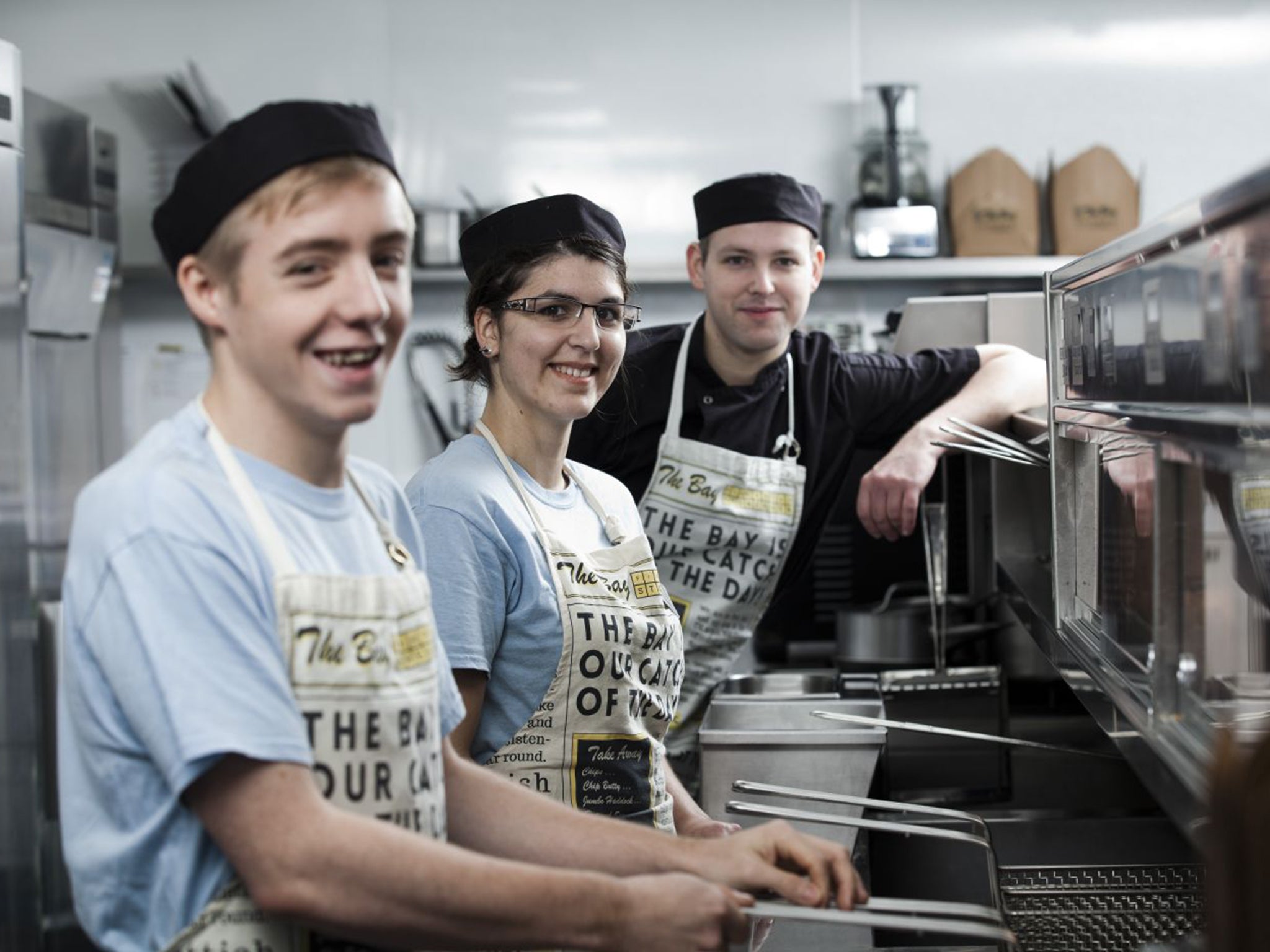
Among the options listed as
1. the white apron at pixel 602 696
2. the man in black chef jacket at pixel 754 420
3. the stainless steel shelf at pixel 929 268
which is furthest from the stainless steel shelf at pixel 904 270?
the white apron at pixel 602 696

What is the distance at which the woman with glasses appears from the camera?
4.77 feet

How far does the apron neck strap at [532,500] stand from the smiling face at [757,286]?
69 centimetres

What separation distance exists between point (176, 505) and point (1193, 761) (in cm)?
77

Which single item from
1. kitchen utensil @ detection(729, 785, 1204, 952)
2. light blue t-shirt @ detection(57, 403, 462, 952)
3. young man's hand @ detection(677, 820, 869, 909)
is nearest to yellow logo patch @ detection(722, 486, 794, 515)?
kitchen utensil @ detection(729, 785, 1204, 952)

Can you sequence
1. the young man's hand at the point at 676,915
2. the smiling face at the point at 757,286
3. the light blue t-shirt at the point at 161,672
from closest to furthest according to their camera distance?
the light blue t-shirt at the point at 161,672 < the young man's hand at the point at 676,915 < the smiling face at the point at 757,286

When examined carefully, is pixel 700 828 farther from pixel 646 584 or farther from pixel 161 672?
pixel 161 672

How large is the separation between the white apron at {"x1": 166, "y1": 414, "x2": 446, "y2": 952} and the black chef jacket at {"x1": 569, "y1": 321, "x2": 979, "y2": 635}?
3.90 ft

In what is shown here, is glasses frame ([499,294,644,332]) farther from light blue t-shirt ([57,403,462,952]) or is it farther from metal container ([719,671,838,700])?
metal container ([719,671,838,700])

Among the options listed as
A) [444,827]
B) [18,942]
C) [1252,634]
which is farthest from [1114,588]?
[18,942]

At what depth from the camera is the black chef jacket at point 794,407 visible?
229 cm

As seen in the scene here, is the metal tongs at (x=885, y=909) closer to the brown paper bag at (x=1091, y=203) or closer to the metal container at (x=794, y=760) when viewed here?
the metal container at (x=794, y=760)

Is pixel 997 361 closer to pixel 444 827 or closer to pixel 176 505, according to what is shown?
pixel 444 827

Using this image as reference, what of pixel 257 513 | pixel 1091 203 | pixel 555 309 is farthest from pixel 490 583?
pixel 1091 203

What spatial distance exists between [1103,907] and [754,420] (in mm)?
1056
